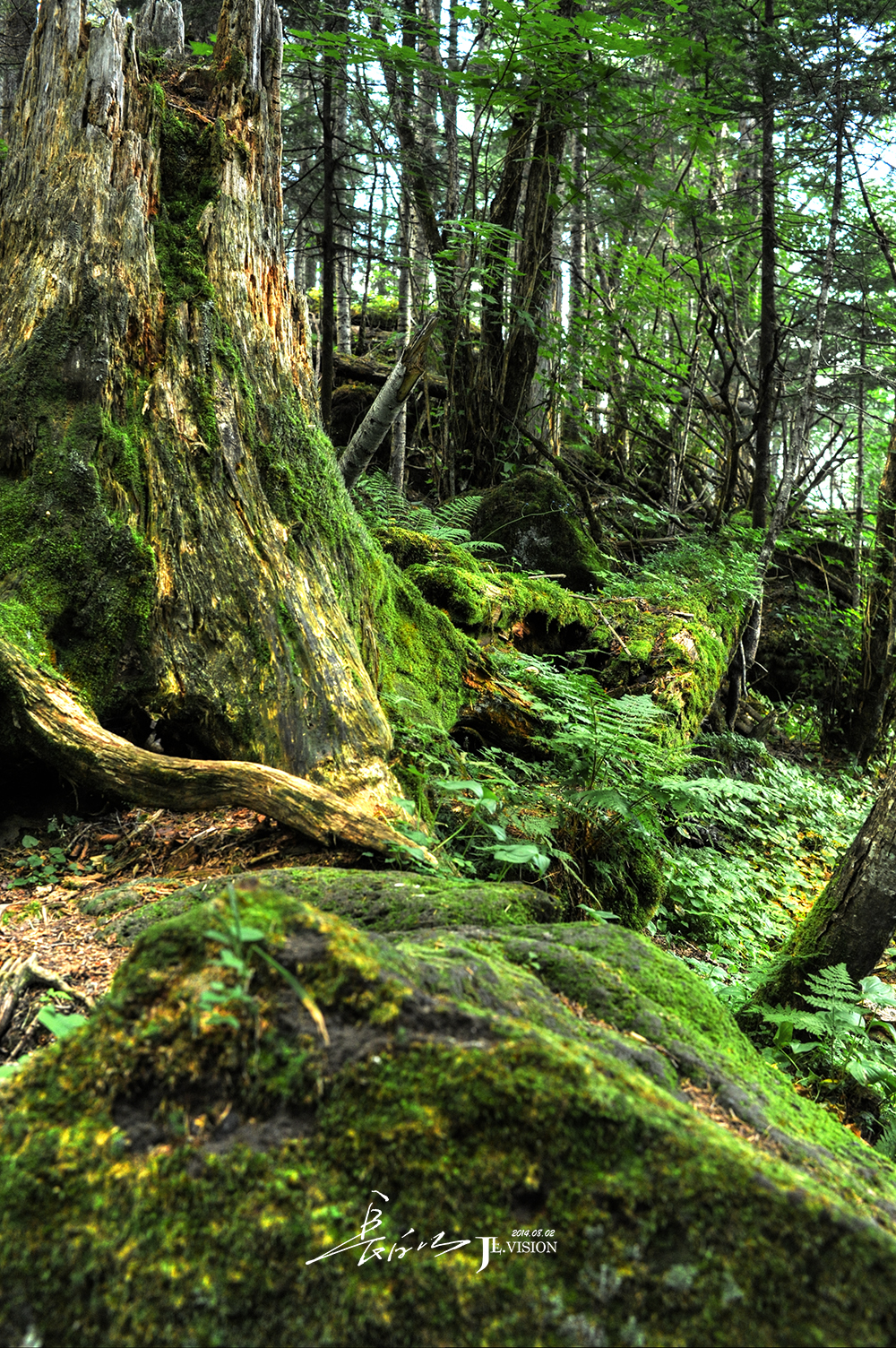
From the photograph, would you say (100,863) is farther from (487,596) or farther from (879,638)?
A: (879,638)

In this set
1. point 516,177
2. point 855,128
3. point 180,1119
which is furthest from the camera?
point 516,177

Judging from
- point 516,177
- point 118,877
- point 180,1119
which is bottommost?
point 118,877

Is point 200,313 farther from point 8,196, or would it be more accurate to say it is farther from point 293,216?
point 293,216

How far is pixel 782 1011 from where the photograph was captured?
3.96 m

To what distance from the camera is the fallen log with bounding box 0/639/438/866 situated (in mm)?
3137

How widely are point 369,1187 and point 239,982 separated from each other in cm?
42

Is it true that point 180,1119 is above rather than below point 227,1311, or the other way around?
above

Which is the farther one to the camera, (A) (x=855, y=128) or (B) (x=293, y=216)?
(B) (x=293, y=216)

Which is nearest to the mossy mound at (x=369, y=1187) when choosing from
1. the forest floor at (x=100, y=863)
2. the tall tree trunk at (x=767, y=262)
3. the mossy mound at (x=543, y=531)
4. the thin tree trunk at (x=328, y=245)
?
the forest floor at (x=100, y=863)

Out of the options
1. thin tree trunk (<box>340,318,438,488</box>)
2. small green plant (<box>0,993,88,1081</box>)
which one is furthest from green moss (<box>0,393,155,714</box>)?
thin tree trunk (<box>340,318,438,488</box>)

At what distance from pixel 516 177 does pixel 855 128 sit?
393 cm

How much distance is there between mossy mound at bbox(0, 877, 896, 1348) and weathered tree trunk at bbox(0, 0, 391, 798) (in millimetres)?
2051

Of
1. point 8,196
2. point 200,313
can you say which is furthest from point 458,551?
point 8,196

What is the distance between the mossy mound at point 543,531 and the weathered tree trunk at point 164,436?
3.80 metres
